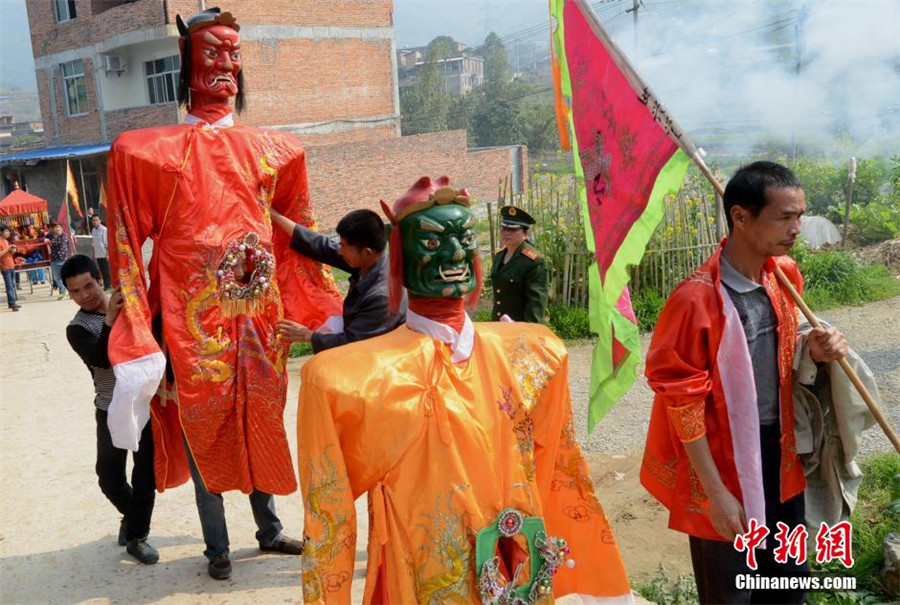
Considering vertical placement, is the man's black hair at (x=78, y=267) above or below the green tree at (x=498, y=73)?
below

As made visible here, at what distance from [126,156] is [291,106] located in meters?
22.8

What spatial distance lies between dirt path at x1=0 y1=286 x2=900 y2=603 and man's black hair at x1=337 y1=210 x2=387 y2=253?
164cm

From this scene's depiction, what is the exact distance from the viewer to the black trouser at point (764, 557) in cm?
280

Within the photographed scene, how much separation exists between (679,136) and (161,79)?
84.2 ft

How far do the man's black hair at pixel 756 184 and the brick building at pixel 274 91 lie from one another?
21463 mm

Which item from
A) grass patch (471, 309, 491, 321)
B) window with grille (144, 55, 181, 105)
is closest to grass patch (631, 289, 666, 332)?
grass patch (471, 309, 491, 321)

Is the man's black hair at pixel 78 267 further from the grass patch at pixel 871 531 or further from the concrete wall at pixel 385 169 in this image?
the concrete wall at pixel 385 169

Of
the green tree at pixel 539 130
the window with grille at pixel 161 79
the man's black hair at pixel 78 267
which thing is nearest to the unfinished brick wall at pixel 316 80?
the window with grille at pixel 161 79

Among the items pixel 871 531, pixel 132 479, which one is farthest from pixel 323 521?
pixel 871 531

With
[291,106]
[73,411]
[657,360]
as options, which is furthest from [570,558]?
[291,106]

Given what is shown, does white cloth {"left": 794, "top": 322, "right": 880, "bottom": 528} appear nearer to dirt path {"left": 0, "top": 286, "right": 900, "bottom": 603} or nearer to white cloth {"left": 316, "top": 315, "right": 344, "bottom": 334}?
dirt path {"left": 0, "top": 286, "right": 900, "bottom": 603}

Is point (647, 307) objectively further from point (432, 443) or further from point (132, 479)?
point (432, 443)

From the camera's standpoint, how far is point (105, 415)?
424 cm

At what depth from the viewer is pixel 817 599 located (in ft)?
12.6
